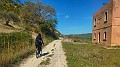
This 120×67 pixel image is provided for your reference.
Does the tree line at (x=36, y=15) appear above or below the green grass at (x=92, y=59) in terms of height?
above

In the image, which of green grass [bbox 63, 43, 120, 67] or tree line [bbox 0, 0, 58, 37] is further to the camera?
tree line [bbox 0, 0, 58, 37]

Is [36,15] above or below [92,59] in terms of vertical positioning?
above

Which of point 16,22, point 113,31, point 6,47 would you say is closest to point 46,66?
point 6,47

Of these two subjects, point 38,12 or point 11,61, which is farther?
point 38,12

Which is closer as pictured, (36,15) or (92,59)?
(92,59)

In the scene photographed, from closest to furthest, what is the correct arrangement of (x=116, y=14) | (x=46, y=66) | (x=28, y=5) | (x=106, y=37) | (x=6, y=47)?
(x=46, y=66)
(x=6, y=47)
(x=116, y=14)
(x=106, y=37)
(x=28, y=5)

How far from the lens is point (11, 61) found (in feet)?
35.7

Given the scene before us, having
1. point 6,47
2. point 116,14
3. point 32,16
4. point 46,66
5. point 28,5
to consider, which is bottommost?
point 46,66

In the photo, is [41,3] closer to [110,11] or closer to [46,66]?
[110,11]

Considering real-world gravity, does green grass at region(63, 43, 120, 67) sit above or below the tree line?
below

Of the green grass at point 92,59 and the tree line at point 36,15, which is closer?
the green grass at point 92,59

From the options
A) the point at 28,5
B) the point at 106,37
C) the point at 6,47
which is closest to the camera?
the point at 6,47

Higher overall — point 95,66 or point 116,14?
point 116,14

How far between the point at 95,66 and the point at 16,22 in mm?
37460
